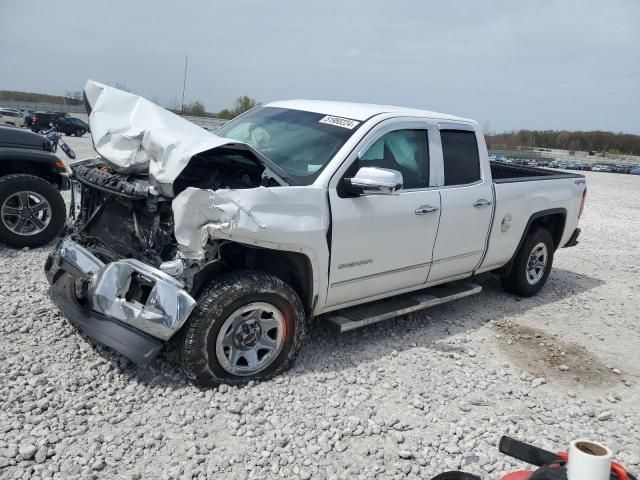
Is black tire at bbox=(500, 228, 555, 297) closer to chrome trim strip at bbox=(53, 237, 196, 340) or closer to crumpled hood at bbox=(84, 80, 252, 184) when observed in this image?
crumpled hood at bbox=(84, 80, 252, 184)

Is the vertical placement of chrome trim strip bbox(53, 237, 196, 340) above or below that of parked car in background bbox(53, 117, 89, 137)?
below

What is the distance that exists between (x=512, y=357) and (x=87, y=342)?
3466 millimetres

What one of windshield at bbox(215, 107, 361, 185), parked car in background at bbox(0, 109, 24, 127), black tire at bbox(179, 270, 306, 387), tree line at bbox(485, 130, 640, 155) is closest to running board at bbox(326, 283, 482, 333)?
black tire at bbox(179, 270, 306, 387)

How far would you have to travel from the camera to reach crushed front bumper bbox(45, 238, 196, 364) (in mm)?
3224

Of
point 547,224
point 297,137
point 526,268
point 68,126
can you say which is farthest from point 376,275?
point 68,126

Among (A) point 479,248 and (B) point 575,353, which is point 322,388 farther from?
(B) point 575,353

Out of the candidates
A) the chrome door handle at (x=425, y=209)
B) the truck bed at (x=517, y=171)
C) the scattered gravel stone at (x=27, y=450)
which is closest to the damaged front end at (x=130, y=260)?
the scattered gravel stone at (x=27, y=450)

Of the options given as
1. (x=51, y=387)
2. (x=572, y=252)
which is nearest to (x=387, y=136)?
(x=51, y=387)

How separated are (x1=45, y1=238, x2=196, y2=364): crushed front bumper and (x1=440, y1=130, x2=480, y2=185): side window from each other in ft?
8.41

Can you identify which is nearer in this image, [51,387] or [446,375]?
[51,387]

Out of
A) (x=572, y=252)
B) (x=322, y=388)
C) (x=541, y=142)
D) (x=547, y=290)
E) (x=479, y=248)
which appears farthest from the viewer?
(x=541, y=142)

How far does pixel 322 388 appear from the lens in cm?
368

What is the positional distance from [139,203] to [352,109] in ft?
6.33

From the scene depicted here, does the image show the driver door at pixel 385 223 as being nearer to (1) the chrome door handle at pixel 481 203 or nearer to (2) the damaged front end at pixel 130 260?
(1) the chrome door handle at pixel 481 203
